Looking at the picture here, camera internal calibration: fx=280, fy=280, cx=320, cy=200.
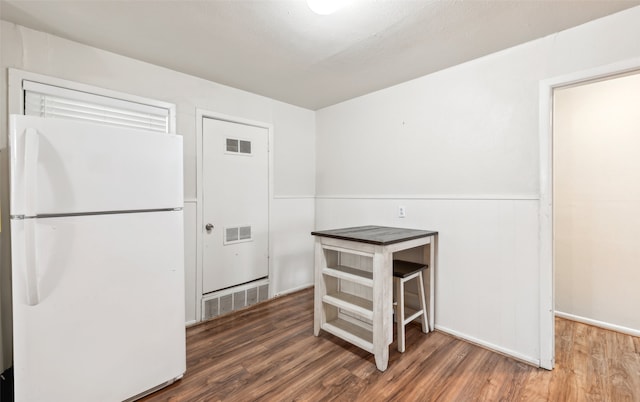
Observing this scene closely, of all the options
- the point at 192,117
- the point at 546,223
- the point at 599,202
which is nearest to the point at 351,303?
the point at 546,223

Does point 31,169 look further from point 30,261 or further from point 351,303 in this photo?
point 351,303

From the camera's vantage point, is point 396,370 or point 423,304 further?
point 423,304

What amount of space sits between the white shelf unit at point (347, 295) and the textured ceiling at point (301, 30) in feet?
5.16

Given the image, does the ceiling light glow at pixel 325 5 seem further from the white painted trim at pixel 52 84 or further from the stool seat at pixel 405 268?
the stool seat at pixel 405 268

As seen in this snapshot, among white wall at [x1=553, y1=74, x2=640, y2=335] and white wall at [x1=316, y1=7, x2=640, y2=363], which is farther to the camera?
white wall at [x1=553, y1=74, x2=640, y2=335]

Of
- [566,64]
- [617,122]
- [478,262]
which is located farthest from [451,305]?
[617,122]

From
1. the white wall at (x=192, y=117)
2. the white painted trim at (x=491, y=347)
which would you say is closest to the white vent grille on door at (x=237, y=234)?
the white wall at (x=192, y=117)

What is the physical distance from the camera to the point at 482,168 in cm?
230

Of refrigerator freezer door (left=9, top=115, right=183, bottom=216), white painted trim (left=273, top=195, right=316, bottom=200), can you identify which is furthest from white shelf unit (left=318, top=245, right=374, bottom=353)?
refrigerator freezer door (left=9, top=115, right=183, bottom=216)

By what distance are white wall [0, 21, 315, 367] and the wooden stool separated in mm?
1480

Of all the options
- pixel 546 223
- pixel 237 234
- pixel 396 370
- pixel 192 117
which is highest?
pixel 192 117

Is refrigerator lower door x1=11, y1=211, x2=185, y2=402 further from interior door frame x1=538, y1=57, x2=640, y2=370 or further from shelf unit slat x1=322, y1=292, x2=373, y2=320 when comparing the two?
interior door frame x1=538, y1=57, x2=640, y2=370

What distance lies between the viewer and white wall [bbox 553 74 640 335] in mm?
2434

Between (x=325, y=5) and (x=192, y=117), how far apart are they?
1712 millimetres
